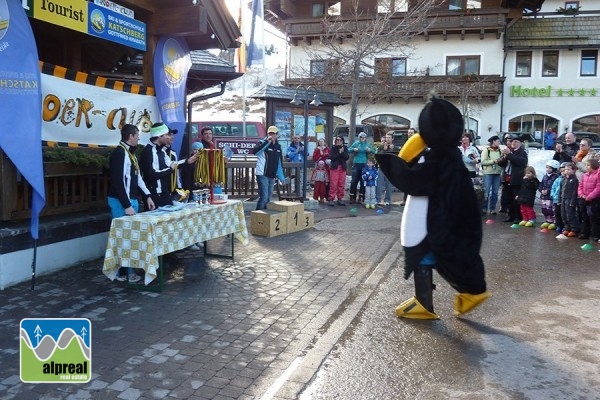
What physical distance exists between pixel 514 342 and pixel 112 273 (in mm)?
4130

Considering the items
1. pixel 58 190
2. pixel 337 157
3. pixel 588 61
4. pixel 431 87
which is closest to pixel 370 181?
pixel 337 157

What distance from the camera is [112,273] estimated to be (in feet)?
20.2

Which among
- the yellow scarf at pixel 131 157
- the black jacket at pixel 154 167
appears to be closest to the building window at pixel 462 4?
the black jacket at pixel 154 167

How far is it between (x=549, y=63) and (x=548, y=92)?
1.72 metres

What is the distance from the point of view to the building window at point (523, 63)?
31.6 meters

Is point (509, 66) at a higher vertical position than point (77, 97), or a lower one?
higher

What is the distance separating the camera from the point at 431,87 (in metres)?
30.0

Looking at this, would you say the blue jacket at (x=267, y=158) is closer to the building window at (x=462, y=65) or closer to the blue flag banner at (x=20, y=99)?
the blue flag banner at (x=20, y=99)

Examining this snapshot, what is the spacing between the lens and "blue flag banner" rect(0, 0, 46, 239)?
18.7ft

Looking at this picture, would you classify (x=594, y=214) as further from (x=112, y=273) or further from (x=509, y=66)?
(x=509, y=66)

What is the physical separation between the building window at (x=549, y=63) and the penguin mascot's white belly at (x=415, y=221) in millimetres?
29775

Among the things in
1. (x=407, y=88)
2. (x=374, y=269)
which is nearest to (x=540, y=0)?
(x=407, y=88)

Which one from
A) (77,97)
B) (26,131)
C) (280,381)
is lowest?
(280,381)

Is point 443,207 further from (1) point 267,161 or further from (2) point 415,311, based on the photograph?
(1) point 267,161
